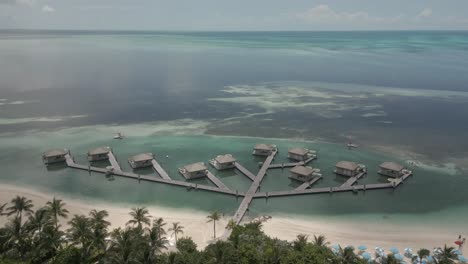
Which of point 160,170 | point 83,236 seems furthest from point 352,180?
point 83,236

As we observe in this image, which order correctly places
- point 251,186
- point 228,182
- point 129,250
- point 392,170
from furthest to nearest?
1. point 392,170
2. point 228,182
3. point 251,186
4. point 129,250

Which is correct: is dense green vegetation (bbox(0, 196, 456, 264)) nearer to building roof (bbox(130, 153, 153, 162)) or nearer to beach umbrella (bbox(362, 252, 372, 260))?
beach umbrella (bbox(362, 252, 372, 260))

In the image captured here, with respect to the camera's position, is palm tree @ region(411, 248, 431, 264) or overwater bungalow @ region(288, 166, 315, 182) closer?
palm tree @ region(411, 248, 431, 264)

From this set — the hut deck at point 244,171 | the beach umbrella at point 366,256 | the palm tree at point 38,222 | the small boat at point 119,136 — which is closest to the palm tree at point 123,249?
the palm tree at point 38,222

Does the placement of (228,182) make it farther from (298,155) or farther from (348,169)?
(348,169)

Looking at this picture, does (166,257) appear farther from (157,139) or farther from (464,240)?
(157,139)

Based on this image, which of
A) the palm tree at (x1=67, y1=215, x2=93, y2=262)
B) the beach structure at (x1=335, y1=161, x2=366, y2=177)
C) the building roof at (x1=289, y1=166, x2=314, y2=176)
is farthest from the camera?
the beach structure at (x1=335, y1=161, x2=366, y2=177)

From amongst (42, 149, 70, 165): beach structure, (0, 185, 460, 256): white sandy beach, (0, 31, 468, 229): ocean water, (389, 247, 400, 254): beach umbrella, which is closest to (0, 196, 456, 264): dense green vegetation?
(389, 247, 400, 254): beach umbrella
